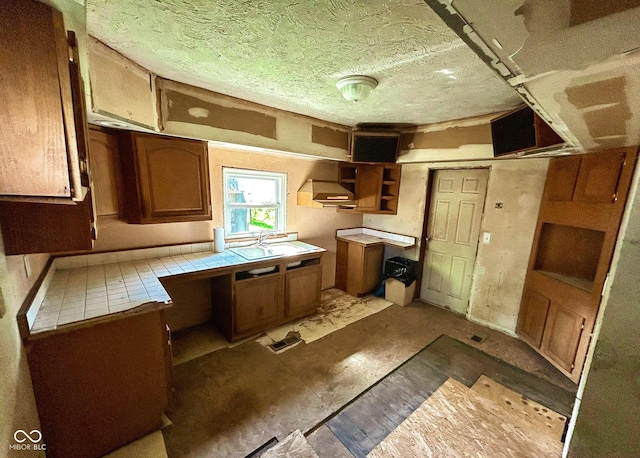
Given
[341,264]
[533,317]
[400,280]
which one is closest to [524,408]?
[533,317]

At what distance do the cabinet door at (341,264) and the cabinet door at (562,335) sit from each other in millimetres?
2404

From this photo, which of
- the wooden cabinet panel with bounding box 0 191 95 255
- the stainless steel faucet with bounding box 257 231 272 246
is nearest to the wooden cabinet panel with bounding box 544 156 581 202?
the stainless steel faucet with bounding box 257 231 272 246

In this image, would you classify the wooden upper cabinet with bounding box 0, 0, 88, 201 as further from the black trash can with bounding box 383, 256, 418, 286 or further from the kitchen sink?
the black trash can with bounding box 383, 256, 418, 286

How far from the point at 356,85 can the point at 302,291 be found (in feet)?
7.46

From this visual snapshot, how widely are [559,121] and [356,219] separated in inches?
118

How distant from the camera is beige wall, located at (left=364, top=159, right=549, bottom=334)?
2.65 m

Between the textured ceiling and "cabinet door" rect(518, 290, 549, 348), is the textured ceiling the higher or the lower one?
the higher one

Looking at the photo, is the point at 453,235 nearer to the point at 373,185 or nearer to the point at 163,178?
the point at 373,185

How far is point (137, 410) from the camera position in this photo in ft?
5.17

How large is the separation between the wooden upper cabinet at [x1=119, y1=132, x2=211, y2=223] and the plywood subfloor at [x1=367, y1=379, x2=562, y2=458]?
2.29 m

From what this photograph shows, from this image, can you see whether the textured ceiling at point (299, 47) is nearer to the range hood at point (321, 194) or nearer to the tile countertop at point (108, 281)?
the range hood at point (321, 194)

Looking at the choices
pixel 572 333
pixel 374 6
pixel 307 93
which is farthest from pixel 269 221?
pixel 572 333

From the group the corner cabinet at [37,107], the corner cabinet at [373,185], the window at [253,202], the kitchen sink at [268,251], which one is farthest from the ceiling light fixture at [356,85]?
the corner cabinet at [373,185]

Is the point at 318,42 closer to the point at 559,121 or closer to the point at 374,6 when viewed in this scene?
the point at 374,6
